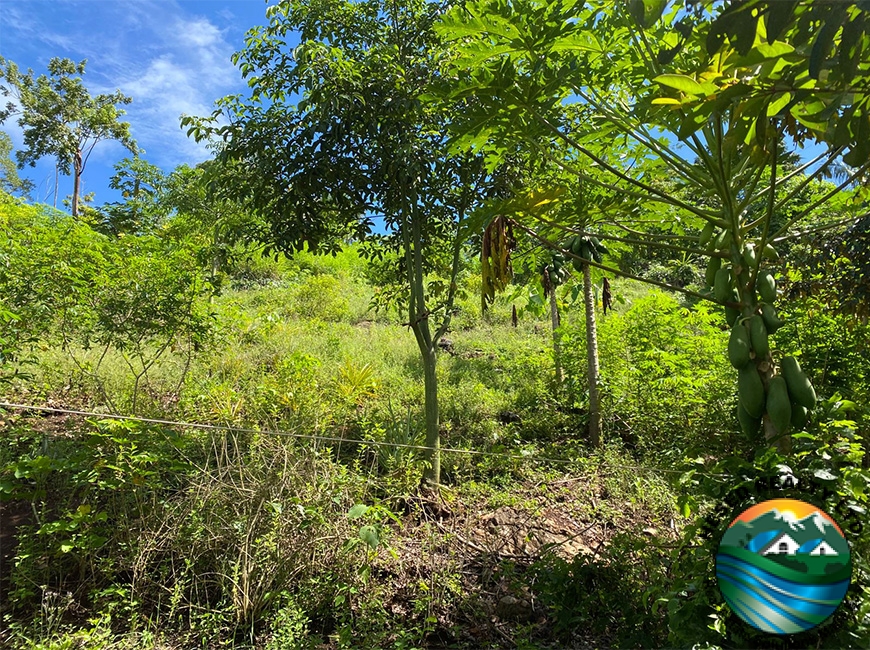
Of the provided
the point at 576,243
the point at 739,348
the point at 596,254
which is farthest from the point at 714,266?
the point at 596,254

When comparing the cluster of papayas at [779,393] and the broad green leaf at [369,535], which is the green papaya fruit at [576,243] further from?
the broad green leaf at [369,535]

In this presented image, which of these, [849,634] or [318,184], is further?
[318,184]

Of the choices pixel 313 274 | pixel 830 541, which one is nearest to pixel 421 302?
pixel 830 541

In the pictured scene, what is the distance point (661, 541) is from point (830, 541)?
5.87ft

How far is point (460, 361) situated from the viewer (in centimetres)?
754

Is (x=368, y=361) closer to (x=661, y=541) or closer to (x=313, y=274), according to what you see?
(x=661, y=541)

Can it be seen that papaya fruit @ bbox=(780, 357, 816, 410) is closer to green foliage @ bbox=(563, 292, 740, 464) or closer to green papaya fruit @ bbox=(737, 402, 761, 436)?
green papaya fruit @ bbox=(737, 402, 761, 436)

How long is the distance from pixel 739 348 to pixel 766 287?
0.87 feet

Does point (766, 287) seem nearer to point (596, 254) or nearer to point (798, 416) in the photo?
point (798, 416)

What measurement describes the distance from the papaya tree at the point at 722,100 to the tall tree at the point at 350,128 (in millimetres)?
1150

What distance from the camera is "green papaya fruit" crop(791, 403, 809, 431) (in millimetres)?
1495

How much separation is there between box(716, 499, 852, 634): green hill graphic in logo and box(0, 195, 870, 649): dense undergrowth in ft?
0.42

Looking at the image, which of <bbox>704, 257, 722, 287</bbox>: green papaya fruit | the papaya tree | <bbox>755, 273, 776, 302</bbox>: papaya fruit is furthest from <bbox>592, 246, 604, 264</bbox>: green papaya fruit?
<bbox>755, 273, 776, 302</bbox>: papaya fruit

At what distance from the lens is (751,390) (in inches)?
59.9
